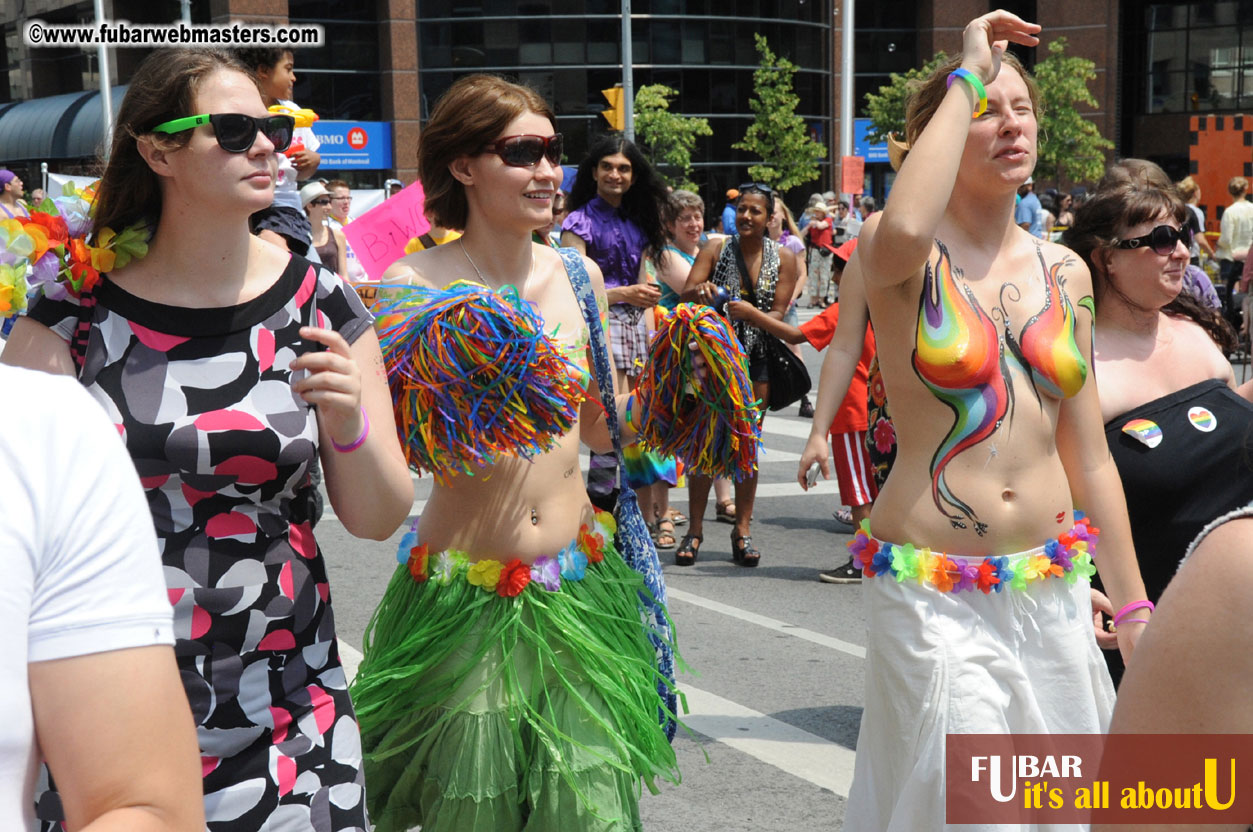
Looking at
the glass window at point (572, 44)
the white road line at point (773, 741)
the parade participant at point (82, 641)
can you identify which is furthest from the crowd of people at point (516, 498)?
the glass window at point (572, 44)

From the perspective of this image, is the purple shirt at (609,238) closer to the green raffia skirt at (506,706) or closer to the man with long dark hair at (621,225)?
the man with long dark hair at (621,225)

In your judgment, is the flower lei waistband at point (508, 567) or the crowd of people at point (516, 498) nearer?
the crowd of people at point (516, 498)

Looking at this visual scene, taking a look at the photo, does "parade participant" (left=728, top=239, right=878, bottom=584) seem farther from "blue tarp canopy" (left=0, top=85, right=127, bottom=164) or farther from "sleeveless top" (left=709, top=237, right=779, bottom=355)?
"blue tarp canopy" (left=0, top=85, right=127, bottom=164)

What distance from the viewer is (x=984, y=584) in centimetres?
319

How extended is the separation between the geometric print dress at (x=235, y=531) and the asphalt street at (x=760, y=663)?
1.98 m

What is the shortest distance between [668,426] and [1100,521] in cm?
117

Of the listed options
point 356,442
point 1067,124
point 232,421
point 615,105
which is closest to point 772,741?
point 356,442

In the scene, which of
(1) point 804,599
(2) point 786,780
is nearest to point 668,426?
(2) point 786,780

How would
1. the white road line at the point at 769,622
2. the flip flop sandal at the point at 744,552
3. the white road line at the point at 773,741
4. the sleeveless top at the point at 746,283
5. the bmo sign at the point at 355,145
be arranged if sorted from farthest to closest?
the bmo sign at the point at 355,145 < the sleeveless top at the point at 746,283 < the flip flop sandal at the point at 744,552 < the white road line at the point at 769,622 < the white road line at the point at 773,741

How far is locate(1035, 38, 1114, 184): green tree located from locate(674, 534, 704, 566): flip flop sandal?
3000 cm

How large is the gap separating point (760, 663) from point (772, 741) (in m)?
0.98

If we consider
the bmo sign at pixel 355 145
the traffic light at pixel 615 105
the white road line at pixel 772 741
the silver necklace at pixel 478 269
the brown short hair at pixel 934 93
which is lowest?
the white road line at pixel 772 741

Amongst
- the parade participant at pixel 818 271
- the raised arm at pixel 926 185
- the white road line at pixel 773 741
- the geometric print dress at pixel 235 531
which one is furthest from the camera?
the parade participant at pixel 818 271

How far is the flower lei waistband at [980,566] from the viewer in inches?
126
